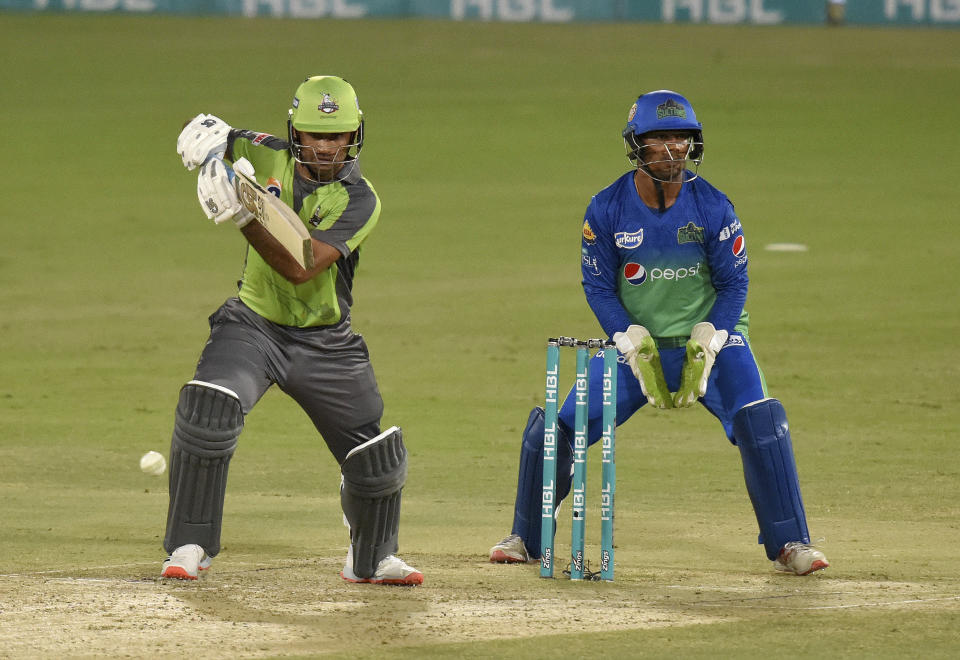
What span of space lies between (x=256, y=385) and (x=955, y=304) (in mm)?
10940

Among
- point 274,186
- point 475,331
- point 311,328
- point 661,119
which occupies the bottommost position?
point 475,331

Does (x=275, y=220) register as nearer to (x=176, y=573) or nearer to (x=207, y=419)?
(x=207, y=419)

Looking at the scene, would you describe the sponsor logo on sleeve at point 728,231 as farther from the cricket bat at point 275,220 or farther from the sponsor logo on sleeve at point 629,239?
the cricket bat at point 275,220

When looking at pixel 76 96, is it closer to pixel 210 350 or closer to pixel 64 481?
pixel 64 481

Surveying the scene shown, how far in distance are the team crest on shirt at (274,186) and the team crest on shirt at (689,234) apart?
5.46 feet

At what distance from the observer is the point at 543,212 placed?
21219 millimetres

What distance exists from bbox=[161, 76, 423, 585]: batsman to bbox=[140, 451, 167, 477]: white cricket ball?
3042 millimetres

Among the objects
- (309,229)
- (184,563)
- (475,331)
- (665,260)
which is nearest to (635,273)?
(665,260)

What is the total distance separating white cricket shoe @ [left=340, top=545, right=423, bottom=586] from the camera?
6742 mm

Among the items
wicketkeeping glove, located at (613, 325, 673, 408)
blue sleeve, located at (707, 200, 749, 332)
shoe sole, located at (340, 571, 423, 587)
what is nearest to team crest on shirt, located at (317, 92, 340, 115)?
wicketkeeping glove, located at (613, 325, 673, 408)

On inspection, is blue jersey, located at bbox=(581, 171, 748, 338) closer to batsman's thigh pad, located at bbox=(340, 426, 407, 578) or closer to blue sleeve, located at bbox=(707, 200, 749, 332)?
blue sleeve, located at bbox=(707, 200, 749, 332)

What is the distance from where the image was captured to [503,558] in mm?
7238

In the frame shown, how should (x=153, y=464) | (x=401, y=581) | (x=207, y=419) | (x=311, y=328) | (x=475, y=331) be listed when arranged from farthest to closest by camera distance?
(x=475, y=331)
(x=153, y=464)
(x=311, y=328)
(x=401, y=581)
(x=207, y=419)

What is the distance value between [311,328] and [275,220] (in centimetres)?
51
